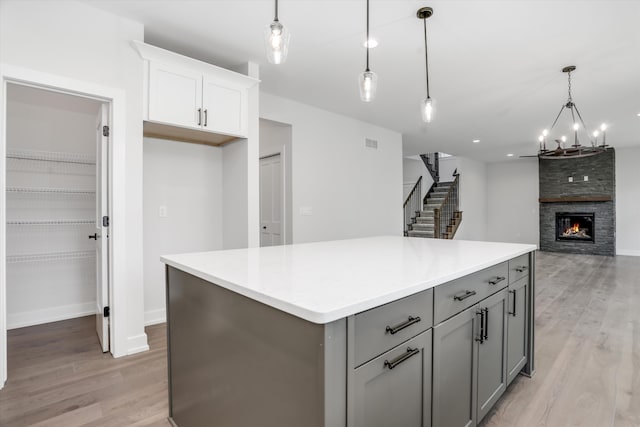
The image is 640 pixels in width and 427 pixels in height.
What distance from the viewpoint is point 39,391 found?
2086mm

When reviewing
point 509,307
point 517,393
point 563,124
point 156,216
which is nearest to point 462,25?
point 509,307

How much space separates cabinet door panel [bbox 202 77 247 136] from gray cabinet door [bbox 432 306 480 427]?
2.56m

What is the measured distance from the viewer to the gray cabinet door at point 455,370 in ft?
4.38

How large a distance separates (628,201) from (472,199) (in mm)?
3471

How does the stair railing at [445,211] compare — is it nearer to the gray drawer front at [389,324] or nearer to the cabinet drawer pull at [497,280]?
the cabinet drawer pull at [497,280]

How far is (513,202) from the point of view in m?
9.98

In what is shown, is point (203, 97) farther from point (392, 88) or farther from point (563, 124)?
point (563, 124)

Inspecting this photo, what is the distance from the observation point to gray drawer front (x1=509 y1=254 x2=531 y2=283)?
2029mm

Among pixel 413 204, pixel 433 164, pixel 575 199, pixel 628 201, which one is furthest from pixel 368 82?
pixel 628 201

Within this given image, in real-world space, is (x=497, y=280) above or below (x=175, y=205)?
below

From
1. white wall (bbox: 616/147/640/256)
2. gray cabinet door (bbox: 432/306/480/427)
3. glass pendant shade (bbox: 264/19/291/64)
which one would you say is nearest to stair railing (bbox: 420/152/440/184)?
white wall (bbox: 616/147/640/256)

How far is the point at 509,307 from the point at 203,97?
2869mm

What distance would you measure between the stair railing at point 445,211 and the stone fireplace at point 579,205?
251 cm

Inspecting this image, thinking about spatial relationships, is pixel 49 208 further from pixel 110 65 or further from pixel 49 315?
pixel 110 65
